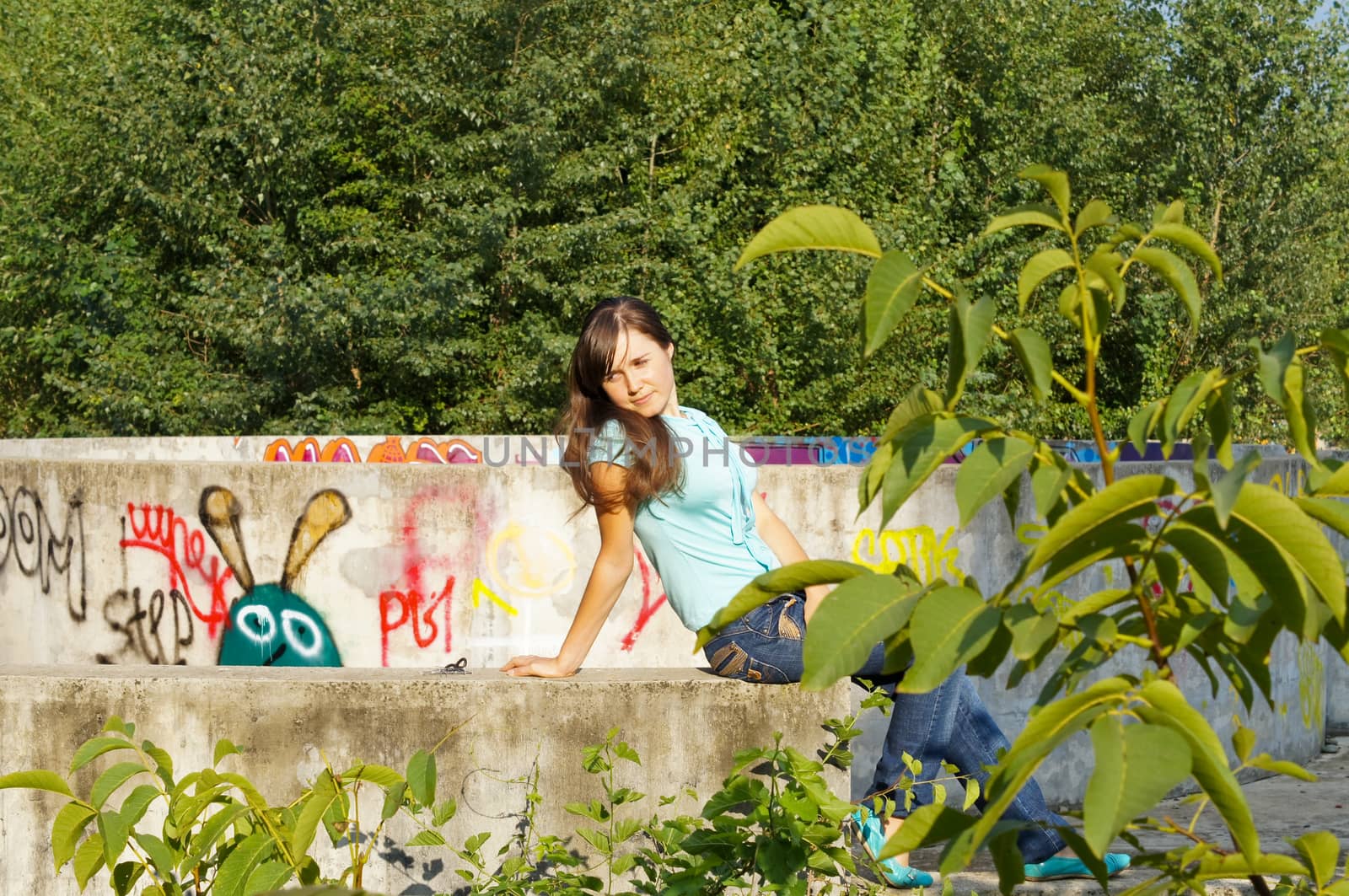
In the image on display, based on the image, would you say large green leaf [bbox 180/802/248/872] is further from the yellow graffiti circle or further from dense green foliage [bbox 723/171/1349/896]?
the yellow graffiti circle

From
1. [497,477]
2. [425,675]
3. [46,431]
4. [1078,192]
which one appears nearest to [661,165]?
[1078,192]

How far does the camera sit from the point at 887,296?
4.08 feet

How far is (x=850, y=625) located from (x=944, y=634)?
79mm

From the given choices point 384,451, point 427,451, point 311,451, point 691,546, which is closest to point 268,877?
point 691,546

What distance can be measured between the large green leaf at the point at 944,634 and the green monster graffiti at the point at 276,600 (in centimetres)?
571

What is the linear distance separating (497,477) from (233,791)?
3.49m

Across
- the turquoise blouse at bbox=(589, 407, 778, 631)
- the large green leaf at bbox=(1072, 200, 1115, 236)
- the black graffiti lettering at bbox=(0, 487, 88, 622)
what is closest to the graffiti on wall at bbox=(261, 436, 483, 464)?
the black graffiti lettering at bbox=(0, 487, 88, 622)

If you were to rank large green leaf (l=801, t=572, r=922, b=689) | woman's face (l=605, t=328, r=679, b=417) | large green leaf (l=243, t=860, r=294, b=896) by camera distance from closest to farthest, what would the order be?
large green leaf (l=801, t=572, r=922, b=689), large green leaf (l=243, t=860, r=294, b=896), woman's face (l=605, t=328, r=679, b=417)

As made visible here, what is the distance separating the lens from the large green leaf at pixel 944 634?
1.16 m

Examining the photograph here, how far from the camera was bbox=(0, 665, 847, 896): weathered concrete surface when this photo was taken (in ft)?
9.89

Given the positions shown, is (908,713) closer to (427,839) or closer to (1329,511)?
(427,839)

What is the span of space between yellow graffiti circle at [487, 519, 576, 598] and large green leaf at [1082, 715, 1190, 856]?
18.7 feet

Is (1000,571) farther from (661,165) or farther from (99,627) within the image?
(661,165)

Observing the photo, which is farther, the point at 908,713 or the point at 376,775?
the point at 908,713
